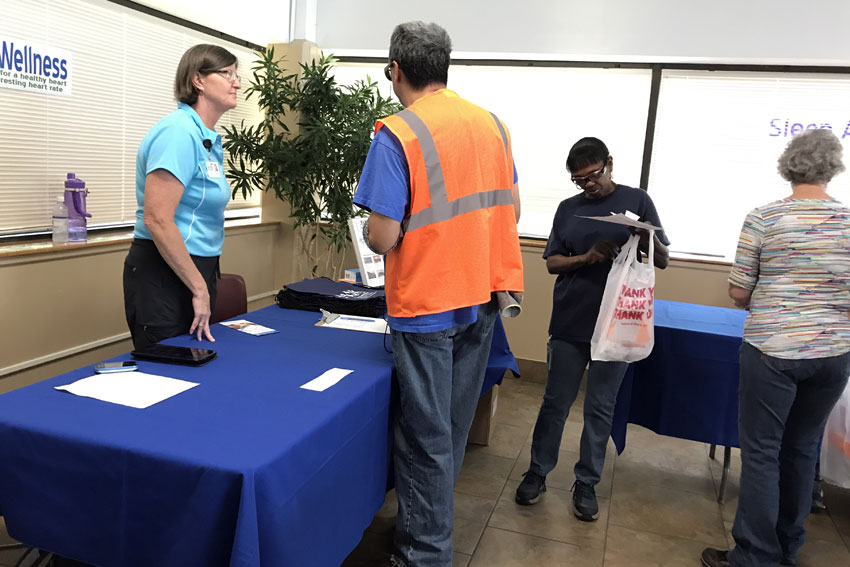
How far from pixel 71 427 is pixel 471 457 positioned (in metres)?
2.16

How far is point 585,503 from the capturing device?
268 cm

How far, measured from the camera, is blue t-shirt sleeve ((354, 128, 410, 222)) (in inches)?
66.6

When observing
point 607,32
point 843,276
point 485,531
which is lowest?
point 485,531

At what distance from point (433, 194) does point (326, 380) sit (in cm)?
58

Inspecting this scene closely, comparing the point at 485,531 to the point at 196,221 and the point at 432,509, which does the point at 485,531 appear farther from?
the point at 196,221

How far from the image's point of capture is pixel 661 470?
10.6ft

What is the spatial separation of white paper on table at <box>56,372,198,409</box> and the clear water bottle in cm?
167

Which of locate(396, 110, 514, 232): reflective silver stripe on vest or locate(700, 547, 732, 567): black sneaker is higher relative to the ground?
locate(396, 110, 514, 232): reflective silver stripe on vest

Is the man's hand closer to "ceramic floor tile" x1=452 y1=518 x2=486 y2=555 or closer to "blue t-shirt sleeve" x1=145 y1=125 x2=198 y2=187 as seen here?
"ceramic floor tile" x1=452 y1=518 x2=486 y2=555

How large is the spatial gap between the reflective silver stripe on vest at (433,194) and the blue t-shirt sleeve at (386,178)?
0.18ft

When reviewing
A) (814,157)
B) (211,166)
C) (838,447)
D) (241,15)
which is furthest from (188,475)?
(241,15)

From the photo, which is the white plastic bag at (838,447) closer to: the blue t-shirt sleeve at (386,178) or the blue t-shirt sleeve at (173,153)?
the blue t-shirt sleeve at (386,178)

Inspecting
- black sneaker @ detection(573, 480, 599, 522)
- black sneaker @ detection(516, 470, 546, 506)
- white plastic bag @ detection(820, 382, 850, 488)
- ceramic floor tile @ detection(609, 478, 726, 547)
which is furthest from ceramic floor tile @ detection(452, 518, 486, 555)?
white plastic bag @ detection(820, 382, 850, 488)

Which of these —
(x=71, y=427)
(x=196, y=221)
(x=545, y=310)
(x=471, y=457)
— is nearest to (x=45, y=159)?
(x=196, y=221)
